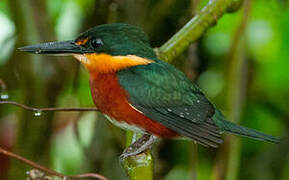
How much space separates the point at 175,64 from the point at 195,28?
0.87m

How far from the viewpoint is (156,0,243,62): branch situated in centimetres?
262

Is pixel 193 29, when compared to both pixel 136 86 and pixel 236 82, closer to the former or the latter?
pixel 136 86

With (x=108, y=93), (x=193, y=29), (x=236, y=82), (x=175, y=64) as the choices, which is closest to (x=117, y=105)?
(x=108, y=93)

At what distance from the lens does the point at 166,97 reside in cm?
270

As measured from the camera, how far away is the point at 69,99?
11.7ft

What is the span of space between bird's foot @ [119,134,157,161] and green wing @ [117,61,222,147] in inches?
4.1

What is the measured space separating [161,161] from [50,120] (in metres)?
0.66

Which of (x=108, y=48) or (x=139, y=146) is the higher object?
(x=108, y=48)

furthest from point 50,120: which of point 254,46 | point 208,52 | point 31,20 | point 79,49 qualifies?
point 254,46

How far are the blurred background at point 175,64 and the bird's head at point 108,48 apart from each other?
1.29 ft

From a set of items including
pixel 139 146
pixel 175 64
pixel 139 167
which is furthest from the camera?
pixel 175 64

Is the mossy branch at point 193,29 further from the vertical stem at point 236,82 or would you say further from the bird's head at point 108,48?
the vertical stem at point 236,82

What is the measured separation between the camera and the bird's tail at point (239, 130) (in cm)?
276

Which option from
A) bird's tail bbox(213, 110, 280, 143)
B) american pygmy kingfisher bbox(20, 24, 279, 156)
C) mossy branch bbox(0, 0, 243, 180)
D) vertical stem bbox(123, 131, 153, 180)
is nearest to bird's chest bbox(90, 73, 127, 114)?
american pygmy kingfisher bbox(20, 24, 279, 156)
